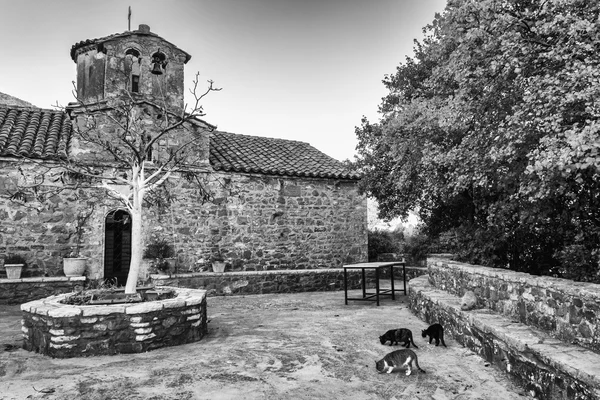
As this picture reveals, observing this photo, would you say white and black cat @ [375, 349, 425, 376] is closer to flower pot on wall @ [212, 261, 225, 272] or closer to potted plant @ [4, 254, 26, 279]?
flower pot on wall @ [212, 261, 225, 272]

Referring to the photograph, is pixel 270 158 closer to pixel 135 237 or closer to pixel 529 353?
pixel 135 237

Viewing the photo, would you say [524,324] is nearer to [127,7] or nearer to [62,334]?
[62,334]

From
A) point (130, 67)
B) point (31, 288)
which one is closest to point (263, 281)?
point (31, 288)

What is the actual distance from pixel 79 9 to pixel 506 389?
40.5ft

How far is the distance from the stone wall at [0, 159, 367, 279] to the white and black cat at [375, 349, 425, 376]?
8.01 m

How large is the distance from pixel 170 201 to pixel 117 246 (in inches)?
74.0

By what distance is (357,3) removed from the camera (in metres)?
11.7

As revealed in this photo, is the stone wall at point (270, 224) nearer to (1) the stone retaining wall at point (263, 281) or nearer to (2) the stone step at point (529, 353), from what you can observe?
(1) the stone retaining wall at point (263, 281)

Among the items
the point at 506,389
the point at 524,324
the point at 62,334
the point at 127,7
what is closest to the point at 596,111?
the point at 524,324

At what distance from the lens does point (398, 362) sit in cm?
431

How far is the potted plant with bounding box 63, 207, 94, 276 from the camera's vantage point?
9.74m

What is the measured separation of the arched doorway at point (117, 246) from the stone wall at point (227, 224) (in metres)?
0.17

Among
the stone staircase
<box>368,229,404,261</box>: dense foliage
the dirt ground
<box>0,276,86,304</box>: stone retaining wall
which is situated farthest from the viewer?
<box>368,229,404,261</box>: dense foliage

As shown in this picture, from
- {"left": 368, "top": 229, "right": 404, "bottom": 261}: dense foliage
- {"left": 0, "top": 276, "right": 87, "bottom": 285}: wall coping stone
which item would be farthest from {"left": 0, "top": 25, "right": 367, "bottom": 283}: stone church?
{"left": 368, "top": 229, "right": 404, "bottom": 261}: dense foliage
